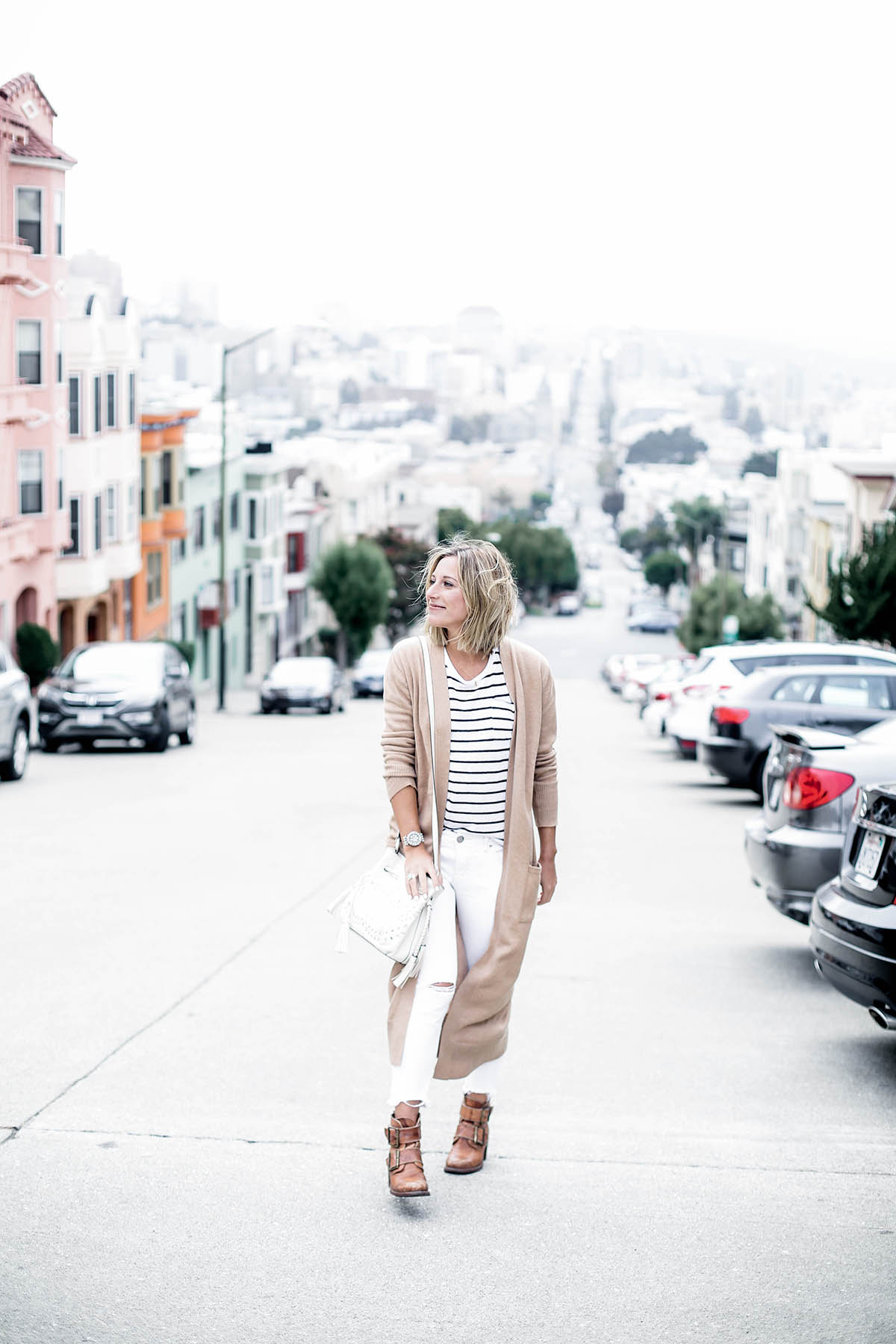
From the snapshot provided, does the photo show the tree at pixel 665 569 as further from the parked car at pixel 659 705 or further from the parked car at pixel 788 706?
the parked car at pixel 788 706

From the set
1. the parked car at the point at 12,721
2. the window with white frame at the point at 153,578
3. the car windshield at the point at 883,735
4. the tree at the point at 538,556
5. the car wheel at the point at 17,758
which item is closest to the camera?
the car windshield at the point at 883,735

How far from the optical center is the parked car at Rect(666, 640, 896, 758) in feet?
66.8

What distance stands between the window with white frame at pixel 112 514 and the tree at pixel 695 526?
76335 millimetres

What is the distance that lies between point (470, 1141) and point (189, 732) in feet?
67.6

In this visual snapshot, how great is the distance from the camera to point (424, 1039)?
17.3 ft

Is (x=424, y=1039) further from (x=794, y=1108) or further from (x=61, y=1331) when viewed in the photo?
(x=794, y=1108)

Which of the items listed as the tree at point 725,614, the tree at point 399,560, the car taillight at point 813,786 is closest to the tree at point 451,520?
the tree at point 399,560

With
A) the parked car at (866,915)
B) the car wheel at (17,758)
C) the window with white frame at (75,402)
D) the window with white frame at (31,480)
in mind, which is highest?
the window with white frame at (75,402)

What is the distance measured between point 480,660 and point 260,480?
6289cm

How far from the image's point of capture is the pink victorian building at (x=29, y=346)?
36906mm

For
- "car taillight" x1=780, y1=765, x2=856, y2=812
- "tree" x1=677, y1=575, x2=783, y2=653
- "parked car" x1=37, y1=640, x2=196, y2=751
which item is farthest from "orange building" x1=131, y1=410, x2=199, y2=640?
"car taillight" x1=780, y1=765, x2=856, y2=812

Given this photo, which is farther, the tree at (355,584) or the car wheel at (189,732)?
the tree at (355,584)

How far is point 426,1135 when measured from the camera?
5.93 meters

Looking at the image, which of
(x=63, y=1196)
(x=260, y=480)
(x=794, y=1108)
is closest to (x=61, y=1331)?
(x=63, y=1196)
